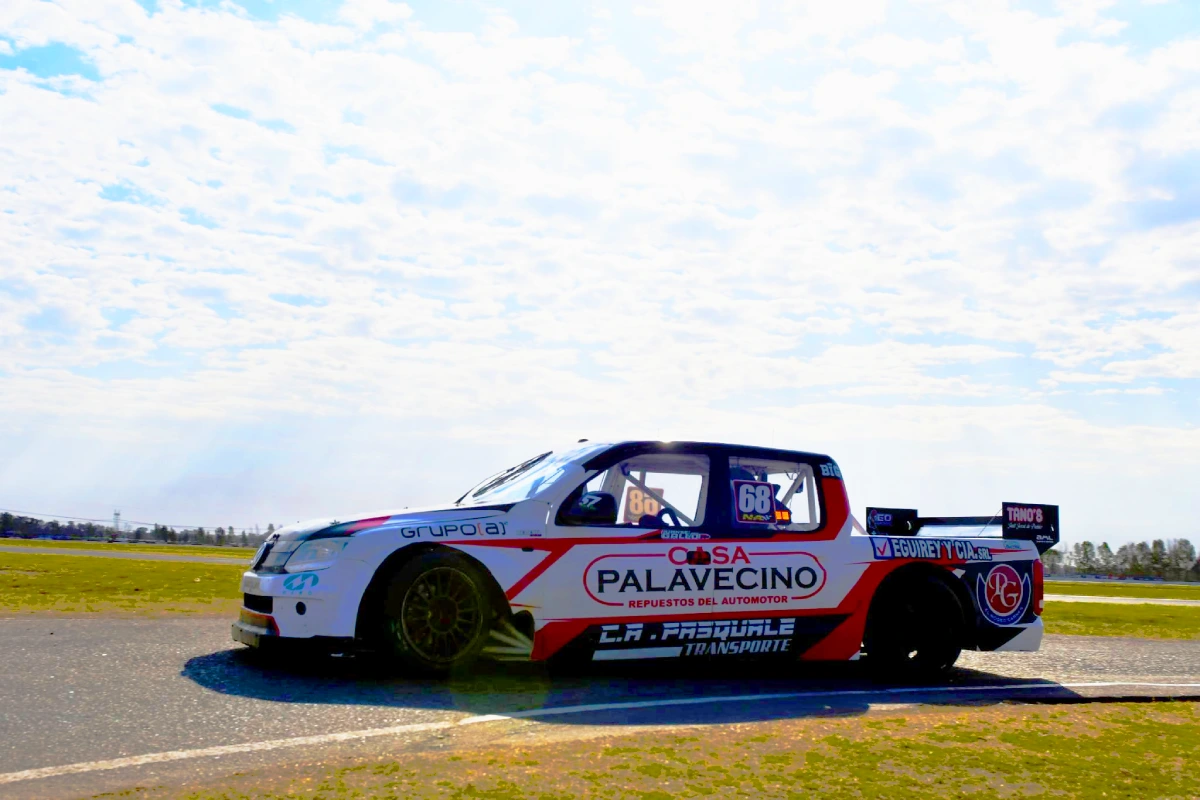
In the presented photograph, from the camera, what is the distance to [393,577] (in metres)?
6.28

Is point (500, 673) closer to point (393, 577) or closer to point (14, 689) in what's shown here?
point (393, 577)

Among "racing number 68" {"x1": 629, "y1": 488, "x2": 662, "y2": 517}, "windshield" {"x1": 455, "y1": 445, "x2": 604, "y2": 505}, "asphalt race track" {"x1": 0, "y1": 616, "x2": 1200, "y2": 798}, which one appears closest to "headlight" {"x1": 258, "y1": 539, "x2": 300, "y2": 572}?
"asphalt race track" {"x1": 0, "y1": 616, "x2": 1200, "y2": 798}

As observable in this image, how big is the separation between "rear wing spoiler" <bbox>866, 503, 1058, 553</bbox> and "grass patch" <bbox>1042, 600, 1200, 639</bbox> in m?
4.62

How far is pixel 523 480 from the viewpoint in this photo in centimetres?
735

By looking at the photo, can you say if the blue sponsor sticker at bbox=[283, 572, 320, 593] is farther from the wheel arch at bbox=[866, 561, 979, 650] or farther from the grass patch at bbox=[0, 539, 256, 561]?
the grass patch at bbox=[0, 539, 256, 561]

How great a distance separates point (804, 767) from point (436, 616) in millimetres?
2784

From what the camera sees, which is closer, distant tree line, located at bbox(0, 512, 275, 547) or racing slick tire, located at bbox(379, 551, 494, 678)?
racing slick tire, located at bbox(379, 551, 494, 678)

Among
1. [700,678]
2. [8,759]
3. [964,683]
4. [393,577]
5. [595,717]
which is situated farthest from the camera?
[964,683]

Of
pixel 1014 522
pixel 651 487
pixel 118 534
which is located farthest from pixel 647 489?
pixel 118 534

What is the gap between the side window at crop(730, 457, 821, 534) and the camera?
24.6ft

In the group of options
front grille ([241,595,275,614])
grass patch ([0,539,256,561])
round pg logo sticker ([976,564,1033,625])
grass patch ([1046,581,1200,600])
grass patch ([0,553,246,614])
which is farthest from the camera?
grass patch ([0,539,256,561])

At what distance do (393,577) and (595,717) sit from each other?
1668 millimetres

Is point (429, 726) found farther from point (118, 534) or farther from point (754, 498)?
point (118, 534)

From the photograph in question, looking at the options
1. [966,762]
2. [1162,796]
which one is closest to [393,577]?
[966,762]
